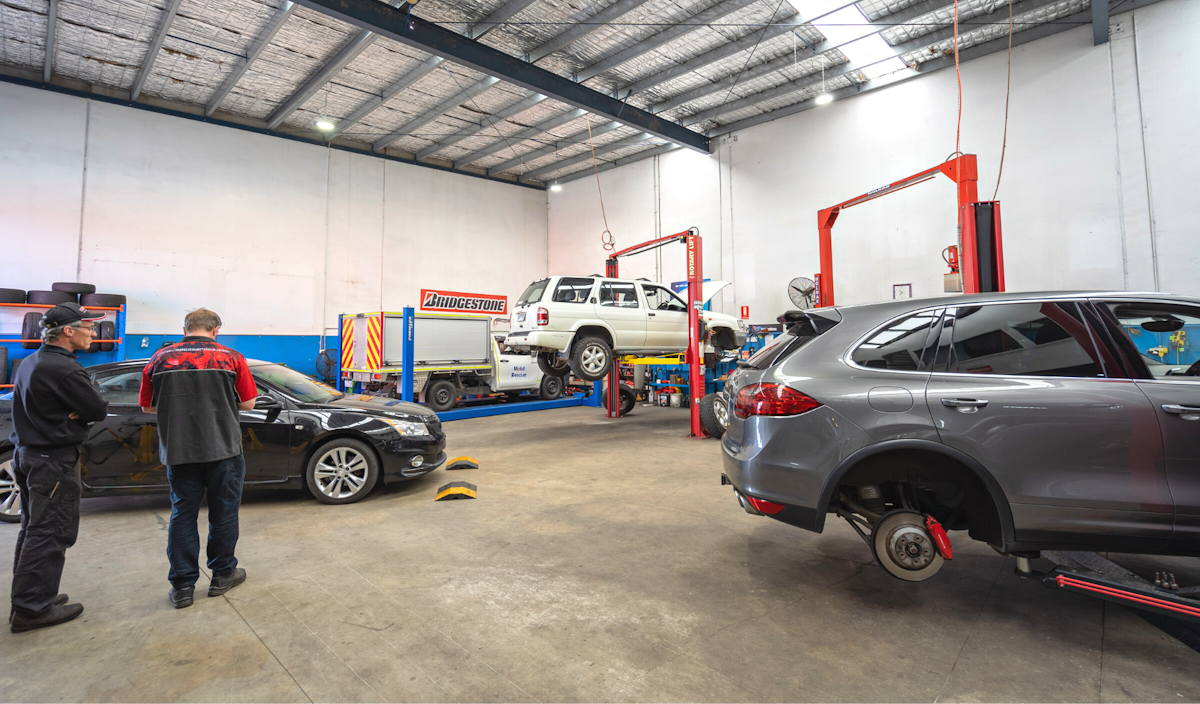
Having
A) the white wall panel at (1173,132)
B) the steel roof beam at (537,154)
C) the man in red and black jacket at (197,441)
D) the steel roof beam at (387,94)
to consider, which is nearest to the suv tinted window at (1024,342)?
the man in red and black jacket at (197,441)

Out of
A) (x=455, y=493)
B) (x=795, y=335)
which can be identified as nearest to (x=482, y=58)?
(x=455, y=493)

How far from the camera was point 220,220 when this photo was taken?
520 inches

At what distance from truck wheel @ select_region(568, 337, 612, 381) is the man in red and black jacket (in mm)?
5099

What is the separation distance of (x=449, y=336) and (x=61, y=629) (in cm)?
919

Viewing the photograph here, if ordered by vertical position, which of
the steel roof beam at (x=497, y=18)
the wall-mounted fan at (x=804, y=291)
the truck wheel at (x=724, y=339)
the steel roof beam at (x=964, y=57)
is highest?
the steel roof beam at (x=497, y=18)

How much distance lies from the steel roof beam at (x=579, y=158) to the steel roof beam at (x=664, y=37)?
3226 mm

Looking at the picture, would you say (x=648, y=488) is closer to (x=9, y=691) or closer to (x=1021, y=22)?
(x=9, y=691)

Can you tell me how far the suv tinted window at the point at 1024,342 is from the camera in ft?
8.52

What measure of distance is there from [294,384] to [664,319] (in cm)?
562

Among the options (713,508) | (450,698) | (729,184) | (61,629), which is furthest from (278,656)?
(729,184)

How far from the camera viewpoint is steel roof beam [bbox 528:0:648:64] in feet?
31.0

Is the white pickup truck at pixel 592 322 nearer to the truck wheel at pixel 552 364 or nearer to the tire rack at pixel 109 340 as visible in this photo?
the truck wheel at pixel 552 364

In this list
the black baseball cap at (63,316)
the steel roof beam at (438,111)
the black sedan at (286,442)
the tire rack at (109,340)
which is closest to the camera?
the black baseball cap at (63,316)

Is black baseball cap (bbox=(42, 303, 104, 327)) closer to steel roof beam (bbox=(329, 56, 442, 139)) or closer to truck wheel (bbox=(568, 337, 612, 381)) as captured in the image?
truck wheel (bbox=(568, 337, 612, 381))
